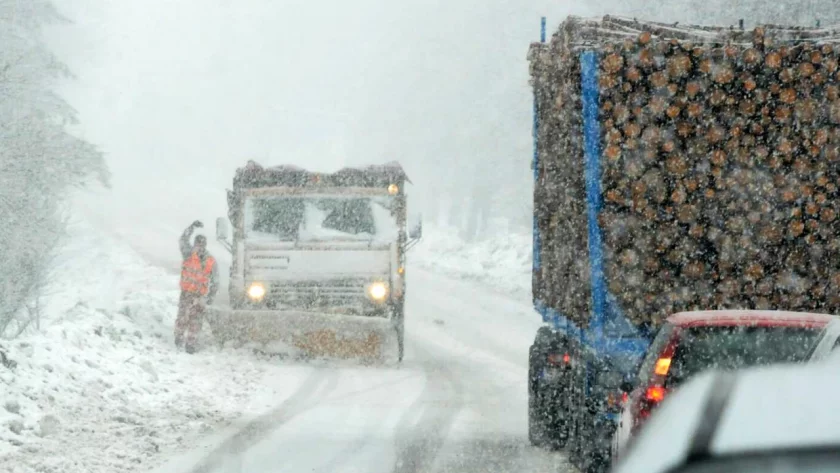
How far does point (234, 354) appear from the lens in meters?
14.1

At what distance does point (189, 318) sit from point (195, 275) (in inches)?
22.8

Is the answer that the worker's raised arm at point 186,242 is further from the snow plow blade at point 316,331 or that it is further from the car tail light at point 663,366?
the car tail light at point 663,366

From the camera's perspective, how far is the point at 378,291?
565 inches

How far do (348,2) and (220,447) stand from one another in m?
70.7

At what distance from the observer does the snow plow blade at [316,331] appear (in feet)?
44.9

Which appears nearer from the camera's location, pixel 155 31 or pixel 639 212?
pixel 639 212

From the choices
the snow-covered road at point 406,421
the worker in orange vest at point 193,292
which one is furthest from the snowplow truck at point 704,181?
the worker in orange vest at point 193,292

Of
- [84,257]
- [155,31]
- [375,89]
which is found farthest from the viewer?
[155,31]

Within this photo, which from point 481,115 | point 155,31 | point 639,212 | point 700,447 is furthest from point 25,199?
point 155,31

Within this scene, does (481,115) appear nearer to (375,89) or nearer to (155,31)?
(375,89)

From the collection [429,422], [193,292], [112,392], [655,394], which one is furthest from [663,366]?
[193,292]

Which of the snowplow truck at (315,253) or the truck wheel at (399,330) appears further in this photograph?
the truck wheel at (399,330)

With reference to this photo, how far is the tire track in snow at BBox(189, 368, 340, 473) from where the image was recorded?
8.04 metres

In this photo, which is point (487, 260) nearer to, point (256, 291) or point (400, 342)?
point (400, 342)
